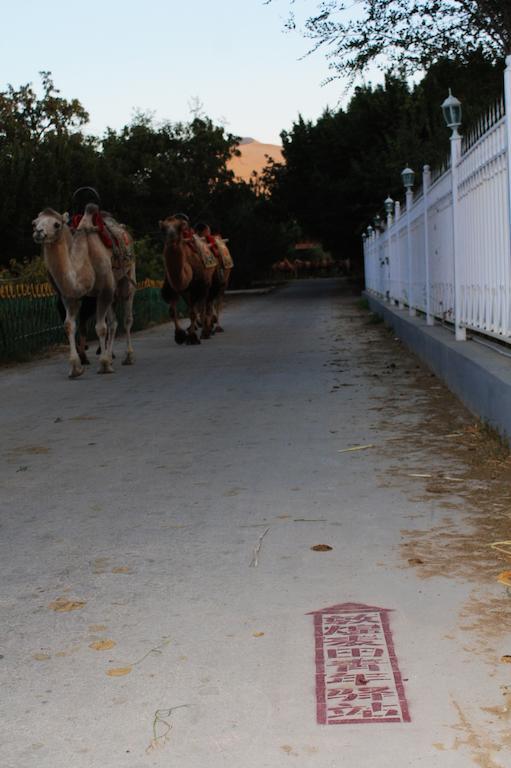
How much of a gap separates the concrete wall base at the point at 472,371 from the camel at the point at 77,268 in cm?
433

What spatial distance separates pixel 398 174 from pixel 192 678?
128 feet

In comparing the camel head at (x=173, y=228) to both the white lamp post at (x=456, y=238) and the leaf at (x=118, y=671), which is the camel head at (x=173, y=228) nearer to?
the white lamp post at (x=456, y=238)

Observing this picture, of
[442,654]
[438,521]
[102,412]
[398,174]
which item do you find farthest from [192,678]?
[398,174]

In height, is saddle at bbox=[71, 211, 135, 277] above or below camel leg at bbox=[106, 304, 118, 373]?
above

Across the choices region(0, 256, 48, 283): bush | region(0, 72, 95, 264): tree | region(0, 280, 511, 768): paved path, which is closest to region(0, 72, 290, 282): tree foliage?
region(0, 72, 95, 264): tree

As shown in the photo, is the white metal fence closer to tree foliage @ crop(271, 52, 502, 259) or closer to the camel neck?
the camel neck

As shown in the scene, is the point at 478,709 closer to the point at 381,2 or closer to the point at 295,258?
the point at 381,2

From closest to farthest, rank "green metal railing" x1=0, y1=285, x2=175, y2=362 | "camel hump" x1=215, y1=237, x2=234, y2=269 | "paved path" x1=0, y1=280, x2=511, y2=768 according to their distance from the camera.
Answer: "paved path" x1=0, y1=280, x2=511, y2=768 < "green metal railing" x1=0, y1=285, x2=175, y2=362 < "camel hump" x1=215, y1=237, x2=234, y2=269

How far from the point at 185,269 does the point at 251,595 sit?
47.7ft

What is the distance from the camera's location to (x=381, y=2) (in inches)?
763

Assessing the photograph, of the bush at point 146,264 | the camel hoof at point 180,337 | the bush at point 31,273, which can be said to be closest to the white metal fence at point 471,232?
the camel hoof at point 180,337

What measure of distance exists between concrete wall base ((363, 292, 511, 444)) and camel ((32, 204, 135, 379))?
4332mm

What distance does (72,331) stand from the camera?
13.5m

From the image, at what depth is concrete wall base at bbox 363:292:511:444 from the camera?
7477mm
